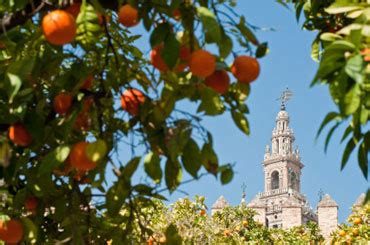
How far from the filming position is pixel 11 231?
225 centimetres

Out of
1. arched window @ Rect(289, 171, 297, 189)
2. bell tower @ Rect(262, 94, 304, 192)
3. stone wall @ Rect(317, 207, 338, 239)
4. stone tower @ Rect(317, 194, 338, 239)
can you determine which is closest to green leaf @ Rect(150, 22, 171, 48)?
stone wall @ Rect(317, 207, 338, 239)

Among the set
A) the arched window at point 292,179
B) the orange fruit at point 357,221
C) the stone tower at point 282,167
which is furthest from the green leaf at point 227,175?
the arched window at point 292,179

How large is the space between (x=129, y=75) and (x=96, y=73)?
4.8 inches

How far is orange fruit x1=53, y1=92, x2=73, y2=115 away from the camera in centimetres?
212

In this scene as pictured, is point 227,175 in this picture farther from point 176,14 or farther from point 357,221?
point 357,221

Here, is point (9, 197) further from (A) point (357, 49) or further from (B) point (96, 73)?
(A) point (357, 49)

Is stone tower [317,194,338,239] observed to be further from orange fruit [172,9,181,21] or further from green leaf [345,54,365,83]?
green leaf [345,54,365,83]

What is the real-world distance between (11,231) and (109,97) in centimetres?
54

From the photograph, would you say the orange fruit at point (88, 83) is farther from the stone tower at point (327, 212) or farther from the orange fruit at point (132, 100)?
the stone tower at point (327, 212)

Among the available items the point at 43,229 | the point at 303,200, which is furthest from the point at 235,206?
the point at 303,200

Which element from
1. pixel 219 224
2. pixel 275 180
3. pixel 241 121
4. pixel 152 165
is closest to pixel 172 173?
pixel 152 165

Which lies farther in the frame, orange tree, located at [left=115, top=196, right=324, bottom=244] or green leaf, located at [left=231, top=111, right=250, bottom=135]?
orange tree, located at [left=115, top=196, right=324, bottom=244]

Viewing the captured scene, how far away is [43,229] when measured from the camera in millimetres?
Answer: 2955

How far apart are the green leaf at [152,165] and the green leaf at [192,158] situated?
0.08m
